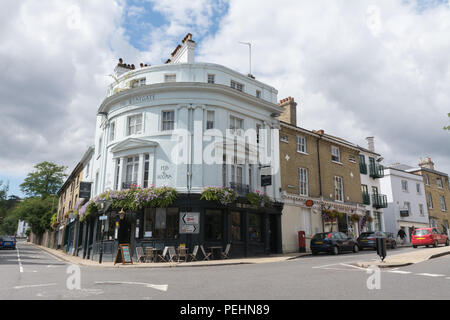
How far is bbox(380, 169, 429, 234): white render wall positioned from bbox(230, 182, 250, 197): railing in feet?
70.5

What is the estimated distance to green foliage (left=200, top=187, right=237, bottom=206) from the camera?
1938 cm

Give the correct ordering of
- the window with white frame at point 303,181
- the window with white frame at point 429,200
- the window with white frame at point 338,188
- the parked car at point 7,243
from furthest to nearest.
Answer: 1. the window with white frame at point 429,200
2. the parked car at point 7,243
3. the window with white frame at point 338,188
4. the window with white frame at point 303,181

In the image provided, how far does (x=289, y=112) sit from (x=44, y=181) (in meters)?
52.0

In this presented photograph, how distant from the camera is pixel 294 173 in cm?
2547

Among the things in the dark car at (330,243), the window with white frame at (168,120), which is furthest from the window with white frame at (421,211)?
the window with white frame at (168,120)

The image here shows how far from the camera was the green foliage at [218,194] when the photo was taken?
19.4 metres

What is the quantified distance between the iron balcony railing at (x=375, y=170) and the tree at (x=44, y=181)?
2071 inches

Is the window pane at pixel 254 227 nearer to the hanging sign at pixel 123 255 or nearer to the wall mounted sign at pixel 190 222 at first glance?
the wall mounted sign at pixel 190 222

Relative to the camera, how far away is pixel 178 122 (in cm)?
2105

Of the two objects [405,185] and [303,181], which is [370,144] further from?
[303,181]

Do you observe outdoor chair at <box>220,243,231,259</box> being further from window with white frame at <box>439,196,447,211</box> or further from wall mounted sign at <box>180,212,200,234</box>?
window with white frame at <box>439,196,447,211</box>

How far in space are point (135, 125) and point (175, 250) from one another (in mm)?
8184

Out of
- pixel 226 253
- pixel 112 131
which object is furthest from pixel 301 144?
pixel 112 131
